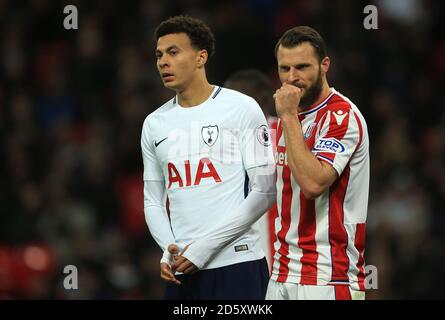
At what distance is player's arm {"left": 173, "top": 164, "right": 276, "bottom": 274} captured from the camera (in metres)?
4.73

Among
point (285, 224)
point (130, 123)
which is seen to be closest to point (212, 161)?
point (285, 224)

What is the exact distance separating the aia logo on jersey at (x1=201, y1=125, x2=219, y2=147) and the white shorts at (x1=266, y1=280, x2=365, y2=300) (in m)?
0.79

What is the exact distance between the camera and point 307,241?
14.9 feet

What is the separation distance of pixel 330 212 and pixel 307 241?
0.17m

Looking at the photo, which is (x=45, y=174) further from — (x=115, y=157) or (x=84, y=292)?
(x=84, y=292)

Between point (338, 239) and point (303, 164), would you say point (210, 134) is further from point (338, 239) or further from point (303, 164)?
point (338, 239)

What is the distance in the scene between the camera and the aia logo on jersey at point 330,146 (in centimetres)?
448

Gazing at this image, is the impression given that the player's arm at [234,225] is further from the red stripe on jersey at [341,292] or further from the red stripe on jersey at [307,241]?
the red stripe on jersey at [341,292]

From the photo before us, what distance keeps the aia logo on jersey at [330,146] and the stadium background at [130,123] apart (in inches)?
157

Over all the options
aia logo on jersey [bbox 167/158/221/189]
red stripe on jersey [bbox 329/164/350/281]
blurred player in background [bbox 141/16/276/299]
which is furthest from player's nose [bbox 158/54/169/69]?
red stripe on jersey [bbox 329/164/350/281]

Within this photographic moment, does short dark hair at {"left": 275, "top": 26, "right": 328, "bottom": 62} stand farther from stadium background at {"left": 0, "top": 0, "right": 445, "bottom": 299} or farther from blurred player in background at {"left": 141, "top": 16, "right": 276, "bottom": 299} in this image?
stadium background at {"left": 0, "top": 0, "right": 445, "bottom": 299}
